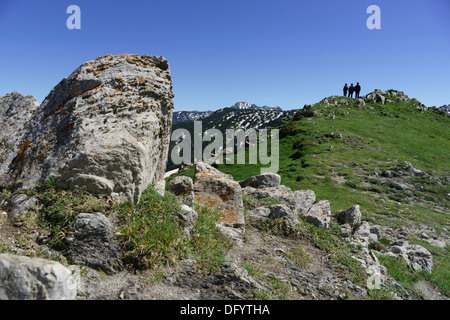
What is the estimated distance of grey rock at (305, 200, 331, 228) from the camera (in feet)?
34.3

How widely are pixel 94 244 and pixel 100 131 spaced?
2.85 metres

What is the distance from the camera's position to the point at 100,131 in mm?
6688

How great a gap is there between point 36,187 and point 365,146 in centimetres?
3814

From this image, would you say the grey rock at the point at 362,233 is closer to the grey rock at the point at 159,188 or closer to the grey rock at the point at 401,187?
the grey rock at the point at 159,188

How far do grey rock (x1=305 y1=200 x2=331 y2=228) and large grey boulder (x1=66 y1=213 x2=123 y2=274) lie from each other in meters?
7.74

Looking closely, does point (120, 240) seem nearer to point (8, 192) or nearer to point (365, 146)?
point (8, 192)

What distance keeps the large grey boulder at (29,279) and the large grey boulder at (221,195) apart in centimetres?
597

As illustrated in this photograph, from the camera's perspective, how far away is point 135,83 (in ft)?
26.0

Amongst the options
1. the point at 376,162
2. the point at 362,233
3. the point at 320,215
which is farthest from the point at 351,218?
the point at 376,162

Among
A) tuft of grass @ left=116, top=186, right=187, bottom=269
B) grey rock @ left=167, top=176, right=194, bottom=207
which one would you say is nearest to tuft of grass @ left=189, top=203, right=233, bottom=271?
tuft of grass @ left=116, top=186, right=187, bottom=269

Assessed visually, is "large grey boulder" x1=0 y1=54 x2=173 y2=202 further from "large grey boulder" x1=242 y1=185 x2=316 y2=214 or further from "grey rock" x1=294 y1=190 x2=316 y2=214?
"grey rock" x1=294 y1=190 x2=316 y2=214

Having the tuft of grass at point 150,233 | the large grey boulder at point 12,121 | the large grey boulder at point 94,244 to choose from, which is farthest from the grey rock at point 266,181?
the large grey boulder at point 12,121

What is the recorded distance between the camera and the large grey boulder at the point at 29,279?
10.8 ft
